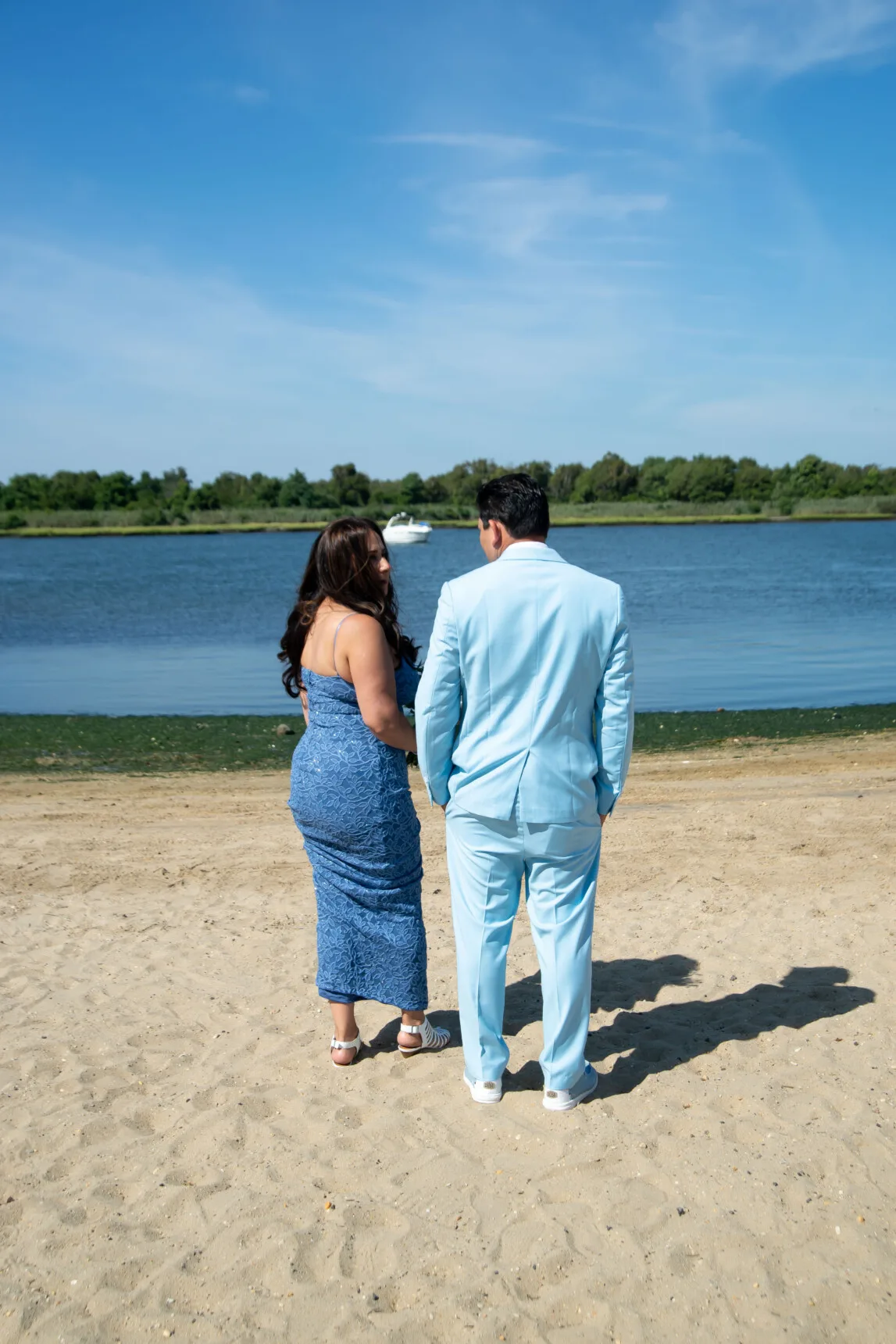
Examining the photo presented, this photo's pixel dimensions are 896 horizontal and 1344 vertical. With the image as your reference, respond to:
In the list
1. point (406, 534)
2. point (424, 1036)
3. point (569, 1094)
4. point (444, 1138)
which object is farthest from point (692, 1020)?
point (406, 534)

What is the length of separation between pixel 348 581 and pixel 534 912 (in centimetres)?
127

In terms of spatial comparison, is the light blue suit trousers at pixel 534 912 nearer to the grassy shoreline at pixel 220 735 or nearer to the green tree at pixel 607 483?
the grassy shoreline at pixel 220 735

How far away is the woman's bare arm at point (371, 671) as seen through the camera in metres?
3.78

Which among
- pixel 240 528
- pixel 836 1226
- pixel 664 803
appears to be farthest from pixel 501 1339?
pixel 240 528

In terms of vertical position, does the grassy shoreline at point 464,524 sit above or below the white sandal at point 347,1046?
below

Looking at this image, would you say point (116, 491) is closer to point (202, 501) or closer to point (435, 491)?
point (202, 501)

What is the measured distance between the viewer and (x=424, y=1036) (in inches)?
172

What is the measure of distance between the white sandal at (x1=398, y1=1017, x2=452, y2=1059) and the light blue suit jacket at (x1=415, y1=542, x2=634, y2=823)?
48.3 inches

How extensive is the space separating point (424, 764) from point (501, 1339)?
161 centimetres

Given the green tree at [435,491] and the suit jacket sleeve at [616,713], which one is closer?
the suit jacket sleeve at [616,713]

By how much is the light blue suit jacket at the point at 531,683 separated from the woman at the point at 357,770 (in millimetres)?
348

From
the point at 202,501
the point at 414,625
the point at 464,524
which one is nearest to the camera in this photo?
the point at 414,625

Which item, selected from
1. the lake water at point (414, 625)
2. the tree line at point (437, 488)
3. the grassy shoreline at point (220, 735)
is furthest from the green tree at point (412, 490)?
the grassy shoreline at point (220, 735)

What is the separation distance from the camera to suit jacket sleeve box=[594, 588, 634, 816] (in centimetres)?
352
